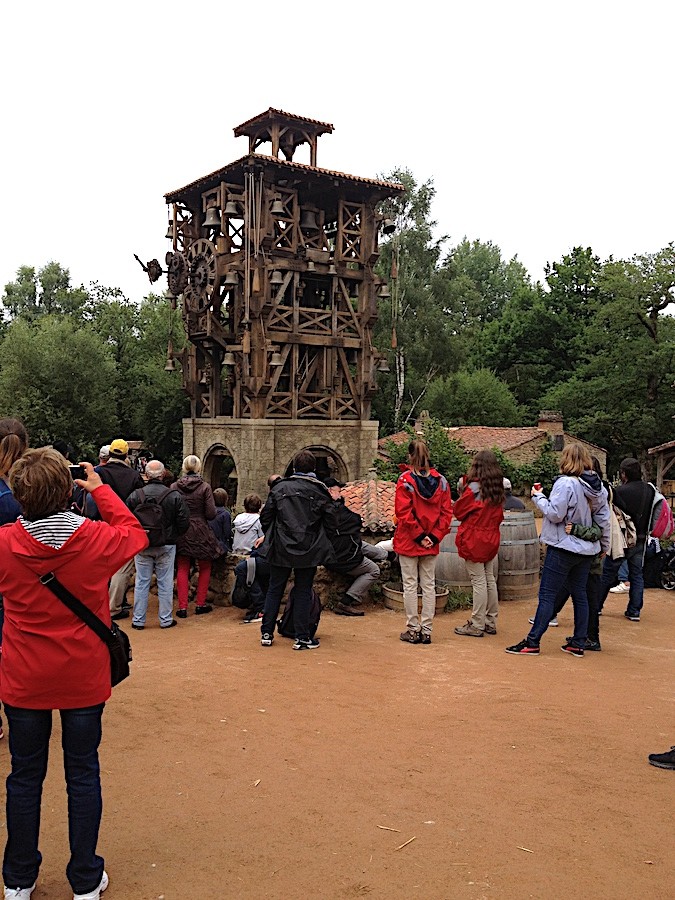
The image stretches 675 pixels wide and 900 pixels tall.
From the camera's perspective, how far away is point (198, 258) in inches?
983

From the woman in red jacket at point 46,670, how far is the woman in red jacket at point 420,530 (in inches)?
183

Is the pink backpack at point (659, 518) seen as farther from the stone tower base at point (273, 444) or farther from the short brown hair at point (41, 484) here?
the stone tower base at point (273, 444)

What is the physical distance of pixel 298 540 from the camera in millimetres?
7223

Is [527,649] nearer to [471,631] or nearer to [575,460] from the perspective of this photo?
[471,631]

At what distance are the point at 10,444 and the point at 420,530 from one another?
156 inches

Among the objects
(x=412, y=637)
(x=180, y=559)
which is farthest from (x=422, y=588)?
(x=180, y=559)

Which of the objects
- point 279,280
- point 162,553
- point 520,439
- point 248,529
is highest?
point 279,280

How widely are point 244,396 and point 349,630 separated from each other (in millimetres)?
16409

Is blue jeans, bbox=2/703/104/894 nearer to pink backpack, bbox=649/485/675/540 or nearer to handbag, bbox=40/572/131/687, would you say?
handbag, bbox=40/572/131/687

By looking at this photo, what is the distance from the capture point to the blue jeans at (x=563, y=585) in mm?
7145

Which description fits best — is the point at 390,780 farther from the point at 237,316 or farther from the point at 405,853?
the point at 237,316

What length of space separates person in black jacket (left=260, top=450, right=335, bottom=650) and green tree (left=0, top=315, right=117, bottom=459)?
1036 inches

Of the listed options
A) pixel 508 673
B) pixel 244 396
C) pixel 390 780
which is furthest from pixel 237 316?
pixel 390 780

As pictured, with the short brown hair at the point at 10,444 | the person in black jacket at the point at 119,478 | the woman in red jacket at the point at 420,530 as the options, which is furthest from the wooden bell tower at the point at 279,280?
the short brown hair at the point at 10,444
